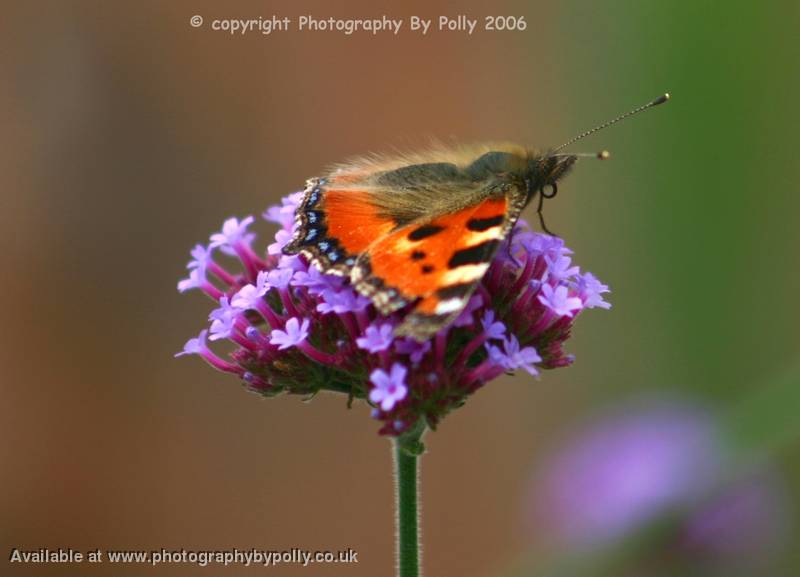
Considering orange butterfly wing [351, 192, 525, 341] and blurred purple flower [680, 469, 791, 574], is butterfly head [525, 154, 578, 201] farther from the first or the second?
blurred purple flower [680, 469, 791, 574]

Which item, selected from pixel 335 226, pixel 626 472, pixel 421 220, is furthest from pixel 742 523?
pixel 335 226

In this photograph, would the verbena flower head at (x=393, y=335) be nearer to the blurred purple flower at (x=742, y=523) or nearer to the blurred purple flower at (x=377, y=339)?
the blurred purple flower at (x=377, y=339)

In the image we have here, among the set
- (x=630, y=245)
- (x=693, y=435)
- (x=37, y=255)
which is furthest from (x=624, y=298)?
(x=37, y=255)

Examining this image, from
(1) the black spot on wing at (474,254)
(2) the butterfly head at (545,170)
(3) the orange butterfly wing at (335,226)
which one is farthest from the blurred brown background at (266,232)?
(1) the black spot on wing at (474,254)

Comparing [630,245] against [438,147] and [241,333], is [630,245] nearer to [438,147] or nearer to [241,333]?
[438,147]

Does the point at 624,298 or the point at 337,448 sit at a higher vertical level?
the point at 624,298
